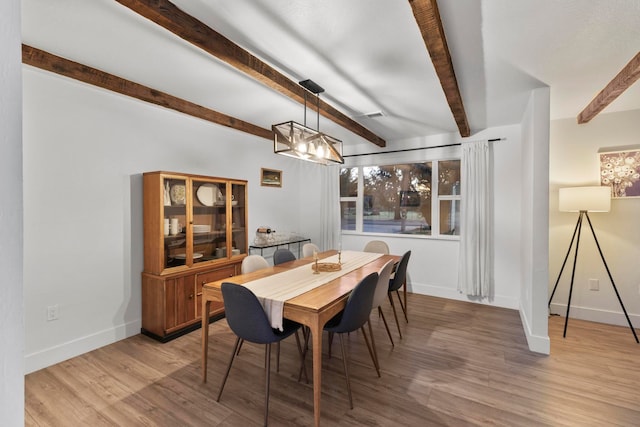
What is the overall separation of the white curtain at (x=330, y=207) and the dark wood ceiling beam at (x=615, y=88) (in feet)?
10.6

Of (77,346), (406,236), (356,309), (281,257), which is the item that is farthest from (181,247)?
(406,236)

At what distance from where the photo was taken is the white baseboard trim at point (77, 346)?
2.40 metres

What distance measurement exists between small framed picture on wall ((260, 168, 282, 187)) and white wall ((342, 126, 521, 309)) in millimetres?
1279

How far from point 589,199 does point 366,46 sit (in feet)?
9.44

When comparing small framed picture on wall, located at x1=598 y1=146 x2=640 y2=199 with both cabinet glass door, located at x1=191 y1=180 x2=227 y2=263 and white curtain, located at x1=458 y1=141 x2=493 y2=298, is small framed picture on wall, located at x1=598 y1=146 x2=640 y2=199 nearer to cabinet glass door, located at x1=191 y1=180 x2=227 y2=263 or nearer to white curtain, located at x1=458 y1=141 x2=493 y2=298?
white curtain, located at x1=458 y1=141 x2=493 y2=298

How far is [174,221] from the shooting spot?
10.3ft

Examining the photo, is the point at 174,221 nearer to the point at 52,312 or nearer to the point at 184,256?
the point at 184,256

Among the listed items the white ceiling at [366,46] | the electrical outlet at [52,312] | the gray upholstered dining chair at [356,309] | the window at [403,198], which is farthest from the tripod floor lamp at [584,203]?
the electrical outlet at [52,312]

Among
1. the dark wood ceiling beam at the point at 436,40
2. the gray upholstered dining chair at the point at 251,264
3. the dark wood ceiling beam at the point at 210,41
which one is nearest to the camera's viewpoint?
the dark wood ceiling beam at the point at 436,40

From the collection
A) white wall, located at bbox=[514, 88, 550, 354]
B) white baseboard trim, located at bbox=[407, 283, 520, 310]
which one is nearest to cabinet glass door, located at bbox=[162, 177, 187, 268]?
white baseboard trim, located at bbox=[407, 283, 520, 310]

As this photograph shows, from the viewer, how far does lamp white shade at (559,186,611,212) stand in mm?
3068

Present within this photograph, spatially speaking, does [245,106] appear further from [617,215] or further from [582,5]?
[617,215]

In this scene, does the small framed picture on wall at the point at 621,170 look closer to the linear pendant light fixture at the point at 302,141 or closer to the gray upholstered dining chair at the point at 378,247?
the gray upholstered dining chair at the point at 378,247

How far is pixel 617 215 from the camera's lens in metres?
3.34
